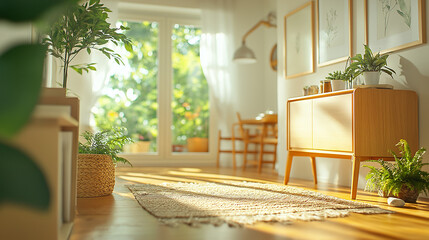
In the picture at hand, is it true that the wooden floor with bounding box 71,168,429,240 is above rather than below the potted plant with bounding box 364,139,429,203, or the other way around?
below

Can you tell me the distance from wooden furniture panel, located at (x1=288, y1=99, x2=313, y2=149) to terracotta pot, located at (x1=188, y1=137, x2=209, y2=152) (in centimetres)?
249

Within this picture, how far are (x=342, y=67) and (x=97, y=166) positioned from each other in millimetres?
2167

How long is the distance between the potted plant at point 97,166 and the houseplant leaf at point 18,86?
2109 millimetres

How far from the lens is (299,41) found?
13.6ft

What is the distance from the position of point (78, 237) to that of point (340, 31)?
2827 millimetres

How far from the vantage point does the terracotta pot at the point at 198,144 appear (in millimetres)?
5762

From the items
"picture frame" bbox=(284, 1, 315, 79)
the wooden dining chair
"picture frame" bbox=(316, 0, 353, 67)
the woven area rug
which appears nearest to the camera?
the woven area rug

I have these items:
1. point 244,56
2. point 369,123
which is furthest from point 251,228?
point 244,56

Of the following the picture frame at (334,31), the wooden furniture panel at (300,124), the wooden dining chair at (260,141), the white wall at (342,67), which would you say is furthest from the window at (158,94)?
the wooden furniture panel at (300,124)

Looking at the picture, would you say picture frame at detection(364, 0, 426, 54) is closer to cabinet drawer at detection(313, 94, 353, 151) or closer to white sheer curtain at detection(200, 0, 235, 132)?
cabinet drawer at detection(313, 94, 353, 151)

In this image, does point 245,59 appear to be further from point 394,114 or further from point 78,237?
point 78,237

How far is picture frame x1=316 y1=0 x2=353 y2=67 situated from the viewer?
11.2 feet

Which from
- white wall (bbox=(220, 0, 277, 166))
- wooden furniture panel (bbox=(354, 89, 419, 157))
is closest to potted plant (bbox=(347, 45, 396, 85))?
wooden furniture panel (bbox=(354, 89, 419, 157))

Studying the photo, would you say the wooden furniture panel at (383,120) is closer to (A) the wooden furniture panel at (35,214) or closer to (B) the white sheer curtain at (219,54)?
(A) the wooden furniture panel at (35,214)
